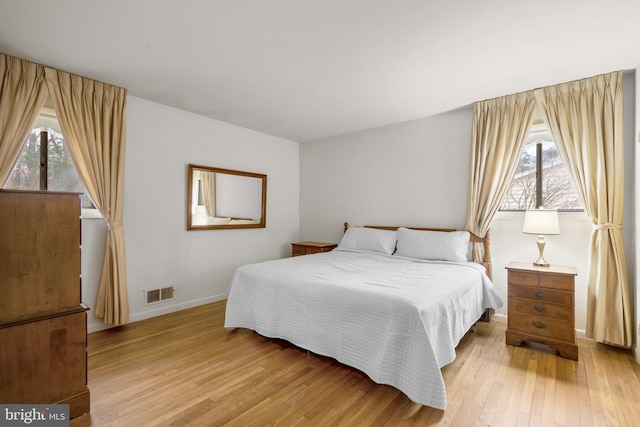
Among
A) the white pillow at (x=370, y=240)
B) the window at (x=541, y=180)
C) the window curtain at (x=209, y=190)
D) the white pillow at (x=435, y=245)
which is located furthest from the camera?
the window curtain at (x=209, y=190)

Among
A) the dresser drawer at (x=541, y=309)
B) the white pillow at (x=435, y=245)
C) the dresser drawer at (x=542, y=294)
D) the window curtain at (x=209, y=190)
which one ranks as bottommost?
the dresser drawer at (x=541, y=309)

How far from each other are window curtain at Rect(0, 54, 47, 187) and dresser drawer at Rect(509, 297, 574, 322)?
436cm

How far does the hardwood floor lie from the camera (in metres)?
1.73

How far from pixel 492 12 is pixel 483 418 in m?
Result: 2.39

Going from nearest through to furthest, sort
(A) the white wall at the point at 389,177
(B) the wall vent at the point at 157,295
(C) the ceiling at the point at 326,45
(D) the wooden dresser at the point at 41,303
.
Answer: (D) the wooden dresser at the point at 41,303 < (C) the ceiling at the point at 326,45 < (B) the wall vent at the point at 157,295 < (A) the white wall at the point at 389,177

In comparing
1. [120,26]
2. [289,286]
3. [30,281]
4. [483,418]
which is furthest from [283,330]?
[120,26]

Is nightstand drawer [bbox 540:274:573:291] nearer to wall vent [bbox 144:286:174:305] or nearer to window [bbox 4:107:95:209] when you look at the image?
wall vent [bbox 144:286:174:305]

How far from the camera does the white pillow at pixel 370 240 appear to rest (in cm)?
378

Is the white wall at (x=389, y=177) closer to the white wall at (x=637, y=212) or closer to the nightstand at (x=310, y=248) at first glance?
the nightstand at (x=310, y=248)

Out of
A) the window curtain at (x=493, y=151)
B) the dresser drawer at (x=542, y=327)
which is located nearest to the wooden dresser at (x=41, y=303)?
the dresser drawer at (x=542, y=327)

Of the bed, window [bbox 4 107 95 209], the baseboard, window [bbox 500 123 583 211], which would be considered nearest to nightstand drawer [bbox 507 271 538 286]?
the bed

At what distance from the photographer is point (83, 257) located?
2.93 meters

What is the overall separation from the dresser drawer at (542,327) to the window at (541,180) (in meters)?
1.21

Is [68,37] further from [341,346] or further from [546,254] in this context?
[546,254]
